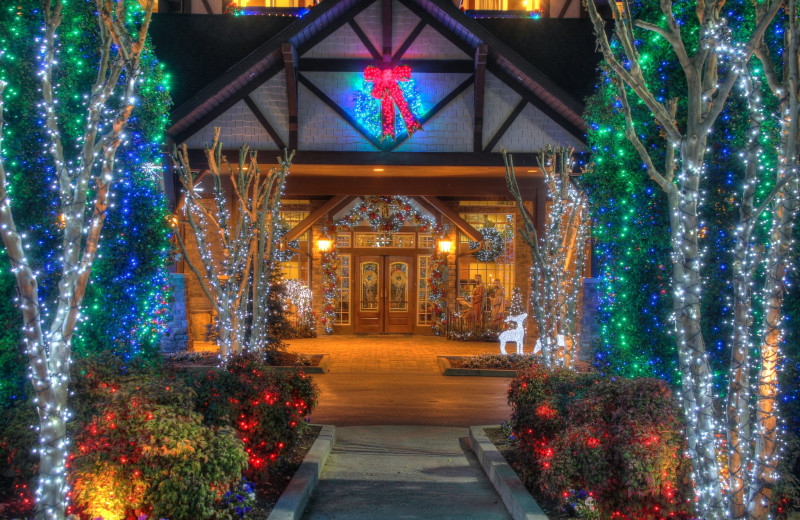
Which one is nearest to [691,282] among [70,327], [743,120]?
[743,120]

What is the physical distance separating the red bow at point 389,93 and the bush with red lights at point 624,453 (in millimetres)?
10073

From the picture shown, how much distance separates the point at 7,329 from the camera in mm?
6539

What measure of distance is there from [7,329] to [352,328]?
52.6 ft

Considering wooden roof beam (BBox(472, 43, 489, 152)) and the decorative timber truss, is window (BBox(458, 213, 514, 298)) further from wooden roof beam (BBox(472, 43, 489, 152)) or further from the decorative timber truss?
wooden roof beam (BBox(472, 43, 489, 152))

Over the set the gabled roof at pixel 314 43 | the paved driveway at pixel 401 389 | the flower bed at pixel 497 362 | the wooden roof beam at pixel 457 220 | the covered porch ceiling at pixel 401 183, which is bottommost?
the paved driveway at pixel 401 389

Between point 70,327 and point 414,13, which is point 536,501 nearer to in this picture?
point 70,327

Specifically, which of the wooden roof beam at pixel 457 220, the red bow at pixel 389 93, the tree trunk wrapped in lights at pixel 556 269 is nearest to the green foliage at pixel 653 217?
the tree trunk wrapped in lights at pixel 556 269

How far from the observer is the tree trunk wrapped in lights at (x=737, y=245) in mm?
4312

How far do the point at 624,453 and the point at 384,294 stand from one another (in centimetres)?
1729

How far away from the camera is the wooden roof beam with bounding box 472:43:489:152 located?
14626 millimetres

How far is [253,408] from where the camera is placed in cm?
668

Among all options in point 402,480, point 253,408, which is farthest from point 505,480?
point 253,408

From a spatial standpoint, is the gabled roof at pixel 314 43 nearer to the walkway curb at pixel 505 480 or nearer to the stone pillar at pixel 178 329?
the stone pillar at pixel 178 329

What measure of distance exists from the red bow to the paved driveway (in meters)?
5.16
